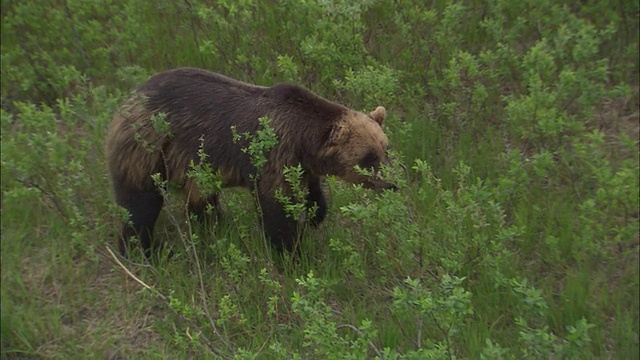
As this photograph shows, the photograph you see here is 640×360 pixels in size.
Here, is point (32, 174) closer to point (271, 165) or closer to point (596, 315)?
point (271, 165)


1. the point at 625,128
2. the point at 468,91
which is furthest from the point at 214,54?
the point at 625,128

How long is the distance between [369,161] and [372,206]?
0.67m

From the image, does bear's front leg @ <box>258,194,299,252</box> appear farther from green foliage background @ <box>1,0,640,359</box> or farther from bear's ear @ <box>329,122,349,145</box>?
bear's ear @ <box>329,122,349,145</box>

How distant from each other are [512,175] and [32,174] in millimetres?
3746

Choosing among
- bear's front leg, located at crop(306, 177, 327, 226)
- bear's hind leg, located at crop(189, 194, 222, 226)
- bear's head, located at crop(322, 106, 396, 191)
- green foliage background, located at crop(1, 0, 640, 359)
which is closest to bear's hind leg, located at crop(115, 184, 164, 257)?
green foliage background, located at crop(1, 0, 640, 359)

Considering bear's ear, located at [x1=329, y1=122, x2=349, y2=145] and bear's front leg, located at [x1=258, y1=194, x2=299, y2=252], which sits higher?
bear's ear, located at [x1=329, y1=122, x2=349, y2=145]

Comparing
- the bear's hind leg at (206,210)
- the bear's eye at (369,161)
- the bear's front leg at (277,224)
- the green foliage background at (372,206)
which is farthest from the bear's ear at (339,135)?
the bear's hind leg at (206,210)

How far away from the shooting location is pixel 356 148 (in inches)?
194

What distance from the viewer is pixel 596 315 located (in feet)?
14.5

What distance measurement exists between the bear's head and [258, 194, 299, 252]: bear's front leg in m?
0.48

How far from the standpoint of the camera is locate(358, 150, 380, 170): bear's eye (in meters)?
4.92

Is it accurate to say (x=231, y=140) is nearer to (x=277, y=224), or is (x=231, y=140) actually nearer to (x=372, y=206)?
(x=277, y=224)

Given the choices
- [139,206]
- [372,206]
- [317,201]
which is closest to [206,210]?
[139,206]

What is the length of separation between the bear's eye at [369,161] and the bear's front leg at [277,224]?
62 centimetres
